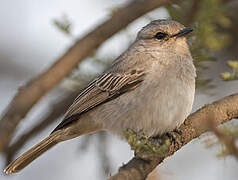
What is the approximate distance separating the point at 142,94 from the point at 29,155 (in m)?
1.56

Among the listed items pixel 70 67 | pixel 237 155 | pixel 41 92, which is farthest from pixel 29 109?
pixel 237 155

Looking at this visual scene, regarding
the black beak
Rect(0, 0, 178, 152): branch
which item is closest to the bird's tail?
Rect(0, 0, 178, 152): branch

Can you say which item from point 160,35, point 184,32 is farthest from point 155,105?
point 160,35

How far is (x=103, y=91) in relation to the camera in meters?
5.51

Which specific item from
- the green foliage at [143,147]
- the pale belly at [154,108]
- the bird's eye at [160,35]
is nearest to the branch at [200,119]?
the pale belly at [154,108]

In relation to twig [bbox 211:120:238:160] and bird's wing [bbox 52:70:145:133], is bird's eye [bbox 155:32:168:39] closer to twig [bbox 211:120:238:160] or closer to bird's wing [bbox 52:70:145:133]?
bird's wing [bbox 52:70:145:133]

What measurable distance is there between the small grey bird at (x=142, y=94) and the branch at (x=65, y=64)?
12.4 inches

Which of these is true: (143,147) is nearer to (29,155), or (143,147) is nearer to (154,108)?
(154,108)

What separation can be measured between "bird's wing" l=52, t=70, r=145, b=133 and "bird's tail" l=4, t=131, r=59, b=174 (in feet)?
0.48

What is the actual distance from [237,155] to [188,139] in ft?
7.39

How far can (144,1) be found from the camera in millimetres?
5961

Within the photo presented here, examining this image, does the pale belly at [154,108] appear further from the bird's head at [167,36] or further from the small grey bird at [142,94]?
the bird's head at [167,36]

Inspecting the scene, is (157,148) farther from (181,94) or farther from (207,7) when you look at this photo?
(207,7)

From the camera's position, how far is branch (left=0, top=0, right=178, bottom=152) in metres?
4.96
